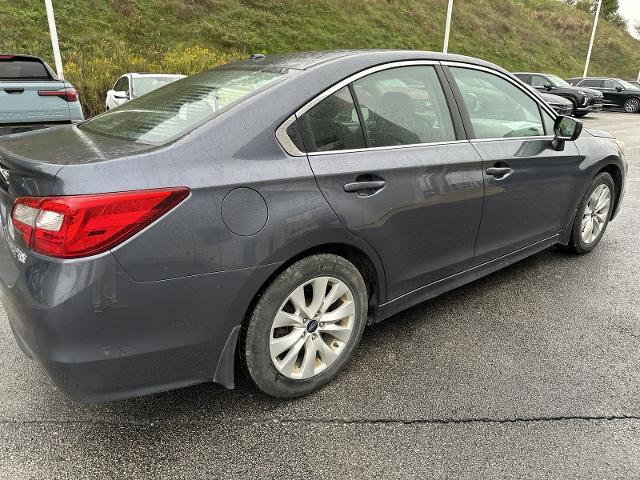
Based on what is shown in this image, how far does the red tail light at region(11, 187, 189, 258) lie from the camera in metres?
1.72

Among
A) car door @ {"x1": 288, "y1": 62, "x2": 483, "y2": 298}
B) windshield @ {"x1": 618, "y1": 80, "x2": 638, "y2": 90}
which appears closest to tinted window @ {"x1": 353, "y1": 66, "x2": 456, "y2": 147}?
car door @ {"x1": 288, "y1": 62, "x2": 483, "y2": 298}

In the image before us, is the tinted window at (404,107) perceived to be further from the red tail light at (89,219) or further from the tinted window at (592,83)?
the tinted window at (592,83)

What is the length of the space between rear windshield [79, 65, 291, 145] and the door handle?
1.35 metres

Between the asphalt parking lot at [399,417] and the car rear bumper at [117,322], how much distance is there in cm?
33

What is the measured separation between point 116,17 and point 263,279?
22.8 m

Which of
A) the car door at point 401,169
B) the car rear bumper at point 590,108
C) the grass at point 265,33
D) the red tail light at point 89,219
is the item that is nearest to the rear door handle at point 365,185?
the car door at point 401,169

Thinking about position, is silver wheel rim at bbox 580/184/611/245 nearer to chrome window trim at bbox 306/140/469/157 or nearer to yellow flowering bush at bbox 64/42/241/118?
chrome window trim at bbox 306/140/469/157

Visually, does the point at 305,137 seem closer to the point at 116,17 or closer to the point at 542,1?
the point at 116,17

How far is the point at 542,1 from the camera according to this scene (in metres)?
50.0

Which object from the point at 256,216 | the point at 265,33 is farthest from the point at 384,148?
the point at 265,33

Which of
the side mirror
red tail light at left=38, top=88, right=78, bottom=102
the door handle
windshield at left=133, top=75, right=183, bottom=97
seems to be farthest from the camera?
windshield at left=133, top=75, right=183, bottom=97

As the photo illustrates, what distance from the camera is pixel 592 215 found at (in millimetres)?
4203

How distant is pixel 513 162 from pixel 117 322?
2484mm

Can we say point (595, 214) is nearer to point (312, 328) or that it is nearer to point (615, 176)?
point (615, 176)
